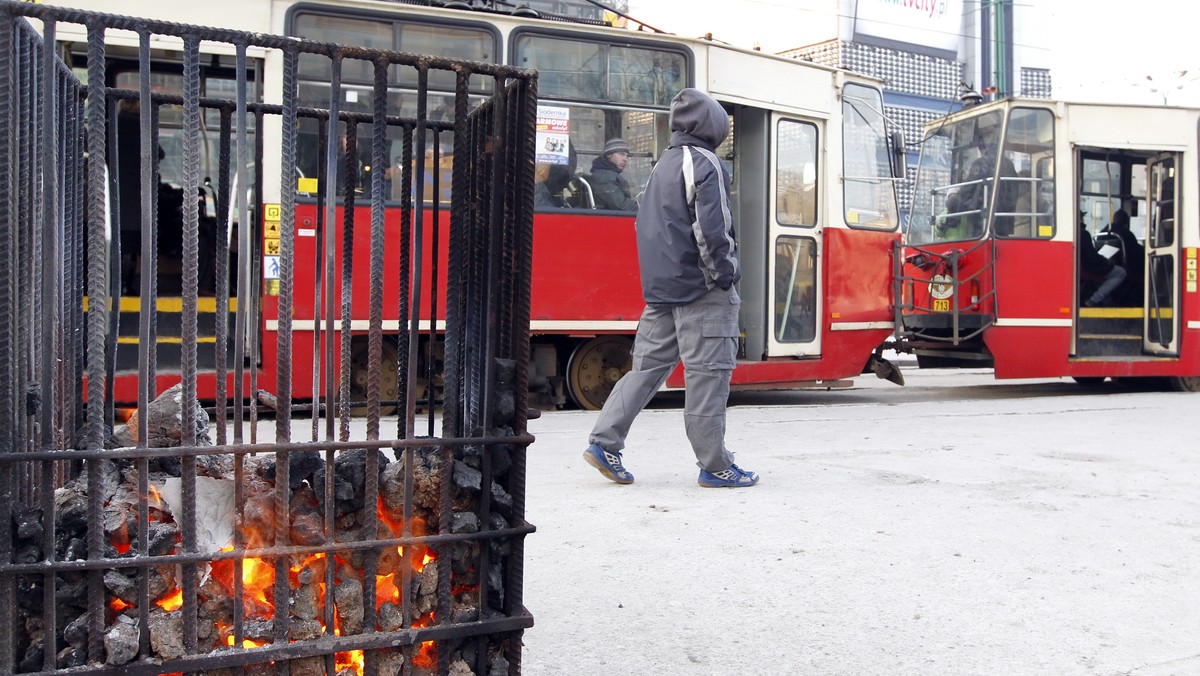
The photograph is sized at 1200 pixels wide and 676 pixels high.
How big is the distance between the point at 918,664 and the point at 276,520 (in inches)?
71.5

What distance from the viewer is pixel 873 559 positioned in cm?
393

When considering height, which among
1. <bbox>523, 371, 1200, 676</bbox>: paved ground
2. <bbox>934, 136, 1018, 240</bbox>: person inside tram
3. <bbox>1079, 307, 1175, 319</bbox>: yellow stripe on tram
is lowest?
<bbox>523, 371, 1200, 676</bbox>: paved ground

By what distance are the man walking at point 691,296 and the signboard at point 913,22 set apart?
22599 millimetres

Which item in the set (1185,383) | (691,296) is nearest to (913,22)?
(1185,383)

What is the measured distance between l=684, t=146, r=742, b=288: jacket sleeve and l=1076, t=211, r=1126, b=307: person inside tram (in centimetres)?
781

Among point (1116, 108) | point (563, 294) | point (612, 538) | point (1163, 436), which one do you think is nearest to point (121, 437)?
point (612, 538)

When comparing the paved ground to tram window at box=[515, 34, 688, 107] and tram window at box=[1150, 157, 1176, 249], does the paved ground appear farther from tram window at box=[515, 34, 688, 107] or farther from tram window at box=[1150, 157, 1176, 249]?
tram window at box=[1150, 157, 1176, 249]

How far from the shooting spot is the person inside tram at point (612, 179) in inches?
348

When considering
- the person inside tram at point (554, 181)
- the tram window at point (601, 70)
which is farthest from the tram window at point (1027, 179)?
the person inside tram at point (554, 181)

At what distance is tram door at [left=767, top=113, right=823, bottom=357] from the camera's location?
375 inches

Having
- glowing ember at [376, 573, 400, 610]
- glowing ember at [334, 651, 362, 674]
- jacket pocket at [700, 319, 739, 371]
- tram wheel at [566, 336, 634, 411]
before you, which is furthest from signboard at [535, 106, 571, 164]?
→ glowing ember at [334, 651, 362, 674]

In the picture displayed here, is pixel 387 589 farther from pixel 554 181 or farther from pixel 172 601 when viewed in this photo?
pixel 554 181

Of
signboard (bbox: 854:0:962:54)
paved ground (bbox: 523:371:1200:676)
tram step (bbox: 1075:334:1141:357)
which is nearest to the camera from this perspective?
paved ground (bbox: 523:371:1200:676)

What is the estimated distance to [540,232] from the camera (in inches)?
340
